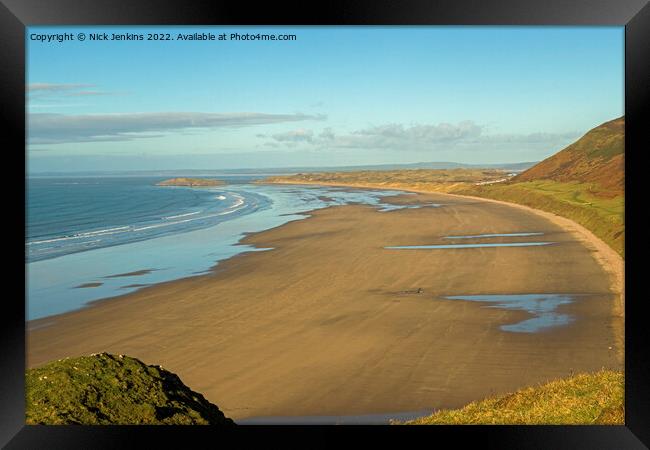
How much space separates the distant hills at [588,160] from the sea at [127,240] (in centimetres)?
1881

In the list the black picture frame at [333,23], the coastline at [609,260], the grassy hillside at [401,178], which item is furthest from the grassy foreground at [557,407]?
the grassy hillside at [401,178]

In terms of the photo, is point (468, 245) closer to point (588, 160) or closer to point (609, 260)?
point (609, 260)

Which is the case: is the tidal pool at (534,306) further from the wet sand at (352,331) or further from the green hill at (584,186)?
the green hill at (584,186)

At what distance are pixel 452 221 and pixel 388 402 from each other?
2903 cm

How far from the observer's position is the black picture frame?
809 centimetres

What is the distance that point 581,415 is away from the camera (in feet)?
29.4

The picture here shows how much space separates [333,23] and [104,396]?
522cm

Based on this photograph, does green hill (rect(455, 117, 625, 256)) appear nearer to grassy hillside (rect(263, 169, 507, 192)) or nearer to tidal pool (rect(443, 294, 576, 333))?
tidal pool (rect(443, 294, 576, 333))

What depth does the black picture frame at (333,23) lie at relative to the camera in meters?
8.09

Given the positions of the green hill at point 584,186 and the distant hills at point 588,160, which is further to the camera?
the distant hills at point 588,160

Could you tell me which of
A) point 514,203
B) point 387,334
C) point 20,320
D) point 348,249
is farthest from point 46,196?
point 20,320

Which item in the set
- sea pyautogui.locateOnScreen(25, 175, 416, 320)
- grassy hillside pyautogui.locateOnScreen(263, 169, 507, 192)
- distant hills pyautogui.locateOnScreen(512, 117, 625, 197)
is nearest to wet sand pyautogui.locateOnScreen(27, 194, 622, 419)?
sea pyautogui.locateOnScreen(25, 175, 416, 320)

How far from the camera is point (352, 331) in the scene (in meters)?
15.9

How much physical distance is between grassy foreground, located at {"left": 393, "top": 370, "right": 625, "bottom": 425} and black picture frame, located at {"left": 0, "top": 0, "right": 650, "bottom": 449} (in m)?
0.65
